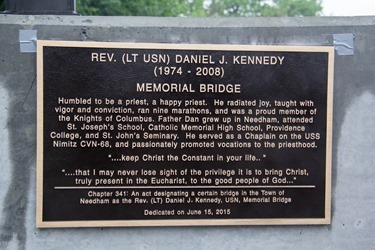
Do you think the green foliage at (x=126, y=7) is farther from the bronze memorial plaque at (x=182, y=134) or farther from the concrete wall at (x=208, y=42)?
the bronze memorial plaque at (x=182, y=134)

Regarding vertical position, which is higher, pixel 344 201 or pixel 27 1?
pixel 27 1

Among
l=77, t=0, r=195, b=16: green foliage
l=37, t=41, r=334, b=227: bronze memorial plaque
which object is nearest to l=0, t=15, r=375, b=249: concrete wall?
l=37, t=41, r=334, b=227: bronze memorial plaque

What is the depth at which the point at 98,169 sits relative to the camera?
4.78 metres

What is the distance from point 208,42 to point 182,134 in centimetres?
81

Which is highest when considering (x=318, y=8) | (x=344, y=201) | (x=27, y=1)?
(x=318, y=8)

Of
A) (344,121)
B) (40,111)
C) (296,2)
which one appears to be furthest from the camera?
(296,2)

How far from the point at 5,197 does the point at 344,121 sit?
2.97m

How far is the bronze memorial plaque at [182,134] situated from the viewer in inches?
187

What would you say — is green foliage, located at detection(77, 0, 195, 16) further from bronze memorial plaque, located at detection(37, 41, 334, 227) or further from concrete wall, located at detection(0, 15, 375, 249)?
bronze memorial plaque, located at detection(37, 41, 334, 227)

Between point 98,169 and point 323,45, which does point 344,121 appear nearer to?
point 323,45

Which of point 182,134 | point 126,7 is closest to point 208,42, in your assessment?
point 182,134

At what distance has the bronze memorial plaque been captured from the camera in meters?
4.75

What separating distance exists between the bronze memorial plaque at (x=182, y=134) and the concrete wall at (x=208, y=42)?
10 centimetres

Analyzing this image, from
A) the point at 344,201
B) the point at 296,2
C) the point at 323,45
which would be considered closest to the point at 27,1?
the point at 323,45
